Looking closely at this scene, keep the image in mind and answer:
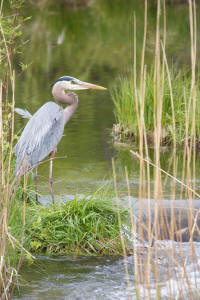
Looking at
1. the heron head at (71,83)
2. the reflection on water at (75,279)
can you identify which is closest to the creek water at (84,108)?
the reflection on water at (75,279)

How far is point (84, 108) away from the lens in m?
7.77

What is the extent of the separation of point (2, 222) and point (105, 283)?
94 cm

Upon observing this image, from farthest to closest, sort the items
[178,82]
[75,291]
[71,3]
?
[71,3]
[178,82]
[75,291]

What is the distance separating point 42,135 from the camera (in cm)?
421

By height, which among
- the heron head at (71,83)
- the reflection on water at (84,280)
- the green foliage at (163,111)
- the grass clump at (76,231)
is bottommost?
the reflection on water at (84,280)

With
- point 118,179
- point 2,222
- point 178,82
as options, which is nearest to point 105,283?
point 2,222

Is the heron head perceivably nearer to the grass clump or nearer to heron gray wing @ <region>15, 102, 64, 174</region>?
heron gray wing @ <region>15, 102, 64, 174</region>

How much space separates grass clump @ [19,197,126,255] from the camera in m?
3.52

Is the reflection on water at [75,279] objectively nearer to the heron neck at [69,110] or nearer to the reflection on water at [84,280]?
the reflection on water at [84,280]

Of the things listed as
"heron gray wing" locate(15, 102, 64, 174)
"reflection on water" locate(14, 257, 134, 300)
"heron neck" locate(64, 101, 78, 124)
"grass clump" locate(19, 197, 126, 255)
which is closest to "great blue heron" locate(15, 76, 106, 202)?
"heron gray wing" locate(15, 102, 64, 174)

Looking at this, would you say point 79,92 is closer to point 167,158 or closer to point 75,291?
point 167,158

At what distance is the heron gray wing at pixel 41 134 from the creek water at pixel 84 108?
0.27m

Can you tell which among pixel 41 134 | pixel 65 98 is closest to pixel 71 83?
pixel 65 98

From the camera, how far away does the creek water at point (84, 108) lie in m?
3.31
